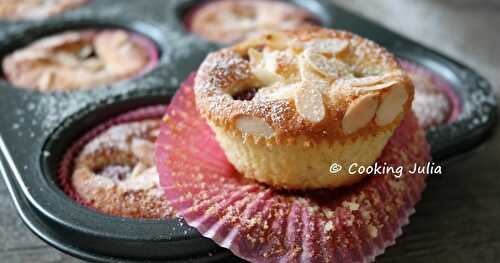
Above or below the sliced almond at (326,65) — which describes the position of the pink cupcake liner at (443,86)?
below

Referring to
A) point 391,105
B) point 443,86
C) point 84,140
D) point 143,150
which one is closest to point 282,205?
point 391,105

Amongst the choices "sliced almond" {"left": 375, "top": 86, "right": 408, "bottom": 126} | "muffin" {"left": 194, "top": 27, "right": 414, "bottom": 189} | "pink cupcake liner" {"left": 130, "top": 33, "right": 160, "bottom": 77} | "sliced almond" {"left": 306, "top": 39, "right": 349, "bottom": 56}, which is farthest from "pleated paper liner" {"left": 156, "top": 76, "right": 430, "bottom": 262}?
"pink cupcake liner" {"left": 130, "top": 33, "right": 160, "bottom": 77}

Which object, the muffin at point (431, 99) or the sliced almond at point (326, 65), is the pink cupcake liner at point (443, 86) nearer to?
the muffin at point (431, 99)

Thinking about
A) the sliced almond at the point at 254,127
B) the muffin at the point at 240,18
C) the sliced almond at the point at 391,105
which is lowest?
the muffin at the point at 240,18

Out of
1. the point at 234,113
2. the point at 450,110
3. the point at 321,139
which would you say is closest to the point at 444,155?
the point at 450,110

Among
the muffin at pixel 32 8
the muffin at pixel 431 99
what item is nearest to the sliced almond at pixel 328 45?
the muffin at pixel 431 99

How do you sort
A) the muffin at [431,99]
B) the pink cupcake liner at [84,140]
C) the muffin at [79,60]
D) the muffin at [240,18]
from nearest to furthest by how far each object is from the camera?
the pink cupcake liner at [84,140] → the muffin at [431,99] → the muffin at [79,60] → the muffin at [240,18]

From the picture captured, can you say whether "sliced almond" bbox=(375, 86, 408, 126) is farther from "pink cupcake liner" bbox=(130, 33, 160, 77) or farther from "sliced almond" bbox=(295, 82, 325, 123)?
"pink cupcake liner" bbox=(130, 33, 160, 77)

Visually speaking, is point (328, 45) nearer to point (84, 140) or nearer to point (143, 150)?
point (143, 150)
